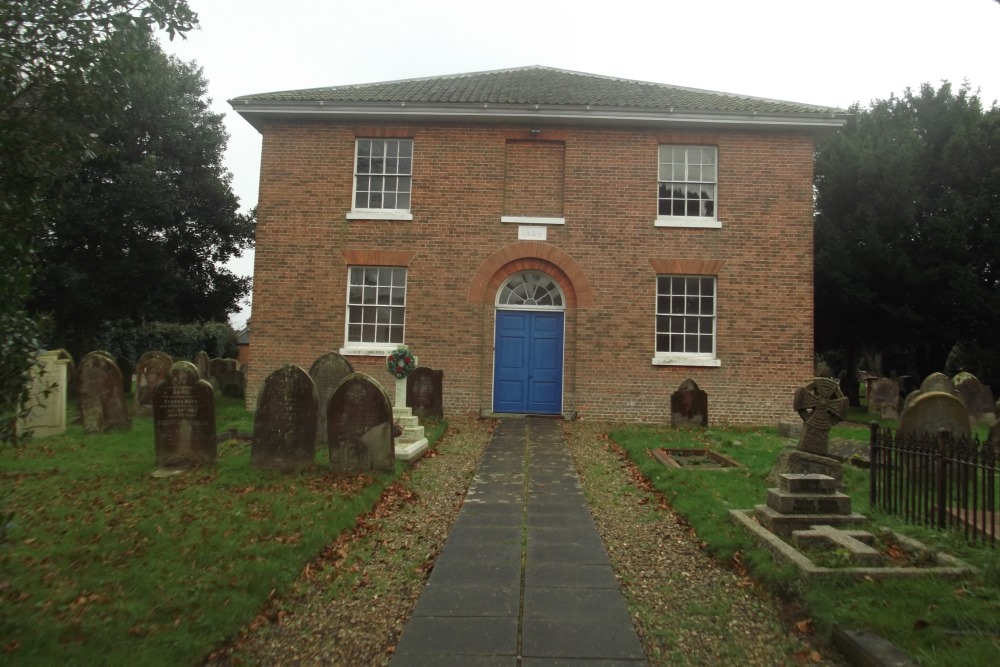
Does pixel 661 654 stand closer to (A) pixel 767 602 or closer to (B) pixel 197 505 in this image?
(A) pixel 767 602

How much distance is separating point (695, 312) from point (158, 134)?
1554cm

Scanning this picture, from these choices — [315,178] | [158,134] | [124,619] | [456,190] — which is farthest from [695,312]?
[158,134]

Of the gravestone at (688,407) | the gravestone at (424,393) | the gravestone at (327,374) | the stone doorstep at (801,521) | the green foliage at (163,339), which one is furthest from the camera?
the green foliage at (163,339)

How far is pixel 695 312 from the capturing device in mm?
14992

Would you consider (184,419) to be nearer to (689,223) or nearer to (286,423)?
(286,423)

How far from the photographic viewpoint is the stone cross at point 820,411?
7.91 m

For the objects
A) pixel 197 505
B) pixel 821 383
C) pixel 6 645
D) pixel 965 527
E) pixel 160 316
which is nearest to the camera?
pixel 6 645

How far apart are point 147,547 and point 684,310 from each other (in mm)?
12063

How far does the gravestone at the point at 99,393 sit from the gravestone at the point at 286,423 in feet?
14.4

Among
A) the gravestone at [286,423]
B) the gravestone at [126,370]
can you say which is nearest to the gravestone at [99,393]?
the gravestone at [286,423]

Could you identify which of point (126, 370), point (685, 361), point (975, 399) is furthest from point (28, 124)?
point (975, 399)

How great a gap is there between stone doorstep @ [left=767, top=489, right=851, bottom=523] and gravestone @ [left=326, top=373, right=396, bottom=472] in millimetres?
4568

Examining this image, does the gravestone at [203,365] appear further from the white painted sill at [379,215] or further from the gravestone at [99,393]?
the gravestone at [99,393]

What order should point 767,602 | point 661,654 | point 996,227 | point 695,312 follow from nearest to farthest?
point 661,654 < point 767,602 < point 695,312 < point 996,227
